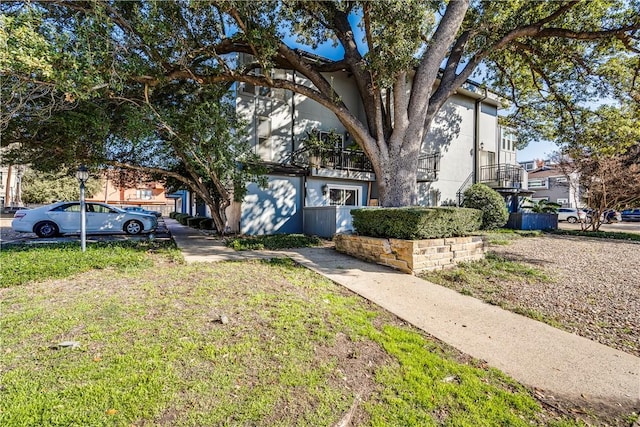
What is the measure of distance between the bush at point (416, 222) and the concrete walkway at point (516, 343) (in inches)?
46.7

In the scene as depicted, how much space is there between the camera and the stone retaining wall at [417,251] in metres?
6.49

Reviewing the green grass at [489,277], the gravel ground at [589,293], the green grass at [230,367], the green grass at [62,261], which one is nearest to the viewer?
the green grass at [230,367]

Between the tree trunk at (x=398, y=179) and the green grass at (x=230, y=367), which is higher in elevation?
the tree trunk at (x=398, y=179)

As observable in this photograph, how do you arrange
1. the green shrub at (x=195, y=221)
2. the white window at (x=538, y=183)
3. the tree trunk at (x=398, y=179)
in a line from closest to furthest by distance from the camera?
the tree trunk at (x=398, y=179) < the green shrub at (x=195, y=221) < the white window at (x=538, y=183)

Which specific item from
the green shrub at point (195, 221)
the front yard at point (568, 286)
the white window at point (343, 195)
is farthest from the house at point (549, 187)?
the green shrub at point (195, 221)

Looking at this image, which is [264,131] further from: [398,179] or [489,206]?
[489,206]

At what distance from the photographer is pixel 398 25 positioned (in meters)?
7.67

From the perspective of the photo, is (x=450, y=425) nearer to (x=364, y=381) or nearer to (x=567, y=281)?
(x=364, y=381)

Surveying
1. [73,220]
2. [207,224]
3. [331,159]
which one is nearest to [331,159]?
[331,159]

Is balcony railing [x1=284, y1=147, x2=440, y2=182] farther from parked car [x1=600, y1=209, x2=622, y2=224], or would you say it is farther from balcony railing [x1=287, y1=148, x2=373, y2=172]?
parked car [x1=600, y1=209, x2=622, y2=224]

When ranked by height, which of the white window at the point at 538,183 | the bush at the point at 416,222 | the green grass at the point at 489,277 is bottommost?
the green grass at the point at 489,277

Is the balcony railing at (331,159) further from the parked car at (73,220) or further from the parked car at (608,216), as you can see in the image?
the parked car at (608,216)

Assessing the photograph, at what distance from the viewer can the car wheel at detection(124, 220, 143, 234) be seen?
12.6 metres

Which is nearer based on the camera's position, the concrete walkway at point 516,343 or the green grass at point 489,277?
the concrete walkway at point 516,343
